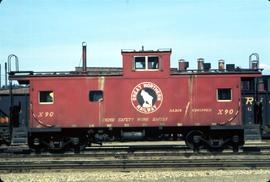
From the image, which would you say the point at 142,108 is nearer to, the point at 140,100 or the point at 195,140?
the point at 140,100

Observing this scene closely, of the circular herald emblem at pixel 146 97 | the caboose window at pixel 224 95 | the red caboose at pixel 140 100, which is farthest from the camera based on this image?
the caboose window at pixel 224 95

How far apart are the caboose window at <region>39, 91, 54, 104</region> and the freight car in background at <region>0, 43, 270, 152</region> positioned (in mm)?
41

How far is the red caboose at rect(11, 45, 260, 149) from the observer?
21.0 metres

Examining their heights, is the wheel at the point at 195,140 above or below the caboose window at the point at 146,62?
below

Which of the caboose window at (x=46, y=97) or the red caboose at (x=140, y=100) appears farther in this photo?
the caboose window at (x=46, y=97)

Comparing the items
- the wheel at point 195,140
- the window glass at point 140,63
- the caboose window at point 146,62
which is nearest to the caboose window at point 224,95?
the wheel at point 195,140

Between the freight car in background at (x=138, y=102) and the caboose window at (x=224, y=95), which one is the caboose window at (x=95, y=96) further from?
the caboose window at (x=224, y=95)

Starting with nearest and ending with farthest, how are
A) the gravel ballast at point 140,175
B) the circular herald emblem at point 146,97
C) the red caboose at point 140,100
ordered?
1. the gravel ballast at point 140,175
2. the circular herald emblem at point 146,97
3. the red caboose at point 140,100

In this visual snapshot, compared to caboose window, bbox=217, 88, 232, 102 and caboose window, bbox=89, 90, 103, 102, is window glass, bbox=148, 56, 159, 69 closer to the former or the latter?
caboose window, bbox=89, 90, 103, 102

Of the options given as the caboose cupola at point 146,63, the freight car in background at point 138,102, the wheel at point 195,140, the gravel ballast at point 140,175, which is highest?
the caboose cupola at point 146,63

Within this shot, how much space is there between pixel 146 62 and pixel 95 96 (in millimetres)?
2471

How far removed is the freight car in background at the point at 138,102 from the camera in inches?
826

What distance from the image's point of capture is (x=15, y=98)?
2578 cm

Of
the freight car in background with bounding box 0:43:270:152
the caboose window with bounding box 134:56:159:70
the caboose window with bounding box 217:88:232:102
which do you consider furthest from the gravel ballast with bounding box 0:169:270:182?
the caboose window with bounding box 134:56:159:70
